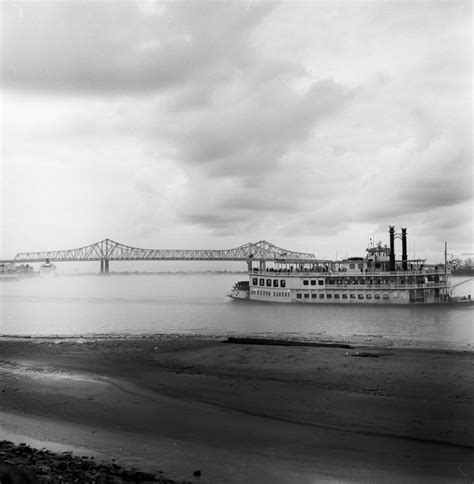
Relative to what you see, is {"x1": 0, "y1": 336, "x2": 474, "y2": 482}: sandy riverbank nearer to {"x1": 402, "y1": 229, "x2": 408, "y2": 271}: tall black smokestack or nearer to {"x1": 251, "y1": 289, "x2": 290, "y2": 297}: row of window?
{"x1": 402, "y1": 229, "x2": 408, "y2": 271}: tall black smokestack

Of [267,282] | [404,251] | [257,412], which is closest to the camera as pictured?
[257,412]

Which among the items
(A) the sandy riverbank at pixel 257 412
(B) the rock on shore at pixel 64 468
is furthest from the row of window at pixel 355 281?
(B) the rock on shore at pixel 64 468

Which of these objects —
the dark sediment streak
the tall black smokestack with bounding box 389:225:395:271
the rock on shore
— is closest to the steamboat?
the tall black smokestack with bounding box 389:225:395:271

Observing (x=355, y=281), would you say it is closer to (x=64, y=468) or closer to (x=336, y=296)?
(x=336, y=296)

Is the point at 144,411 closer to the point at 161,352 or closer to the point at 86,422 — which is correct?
the point at 86,422

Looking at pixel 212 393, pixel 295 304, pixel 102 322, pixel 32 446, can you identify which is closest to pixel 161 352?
pixel 212 393

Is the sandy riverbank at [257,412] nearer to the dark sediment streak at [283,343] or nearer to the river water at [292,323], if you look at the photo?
the dark sediment streak at [283,343]

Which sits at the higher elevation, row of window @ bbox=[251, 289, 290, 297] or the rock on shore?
row of window @ bbox=[251, 289, 290, 297]

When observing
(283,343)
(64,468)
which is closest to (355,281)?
(283,343)

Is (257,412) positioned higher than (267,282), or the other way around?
(267,282)
